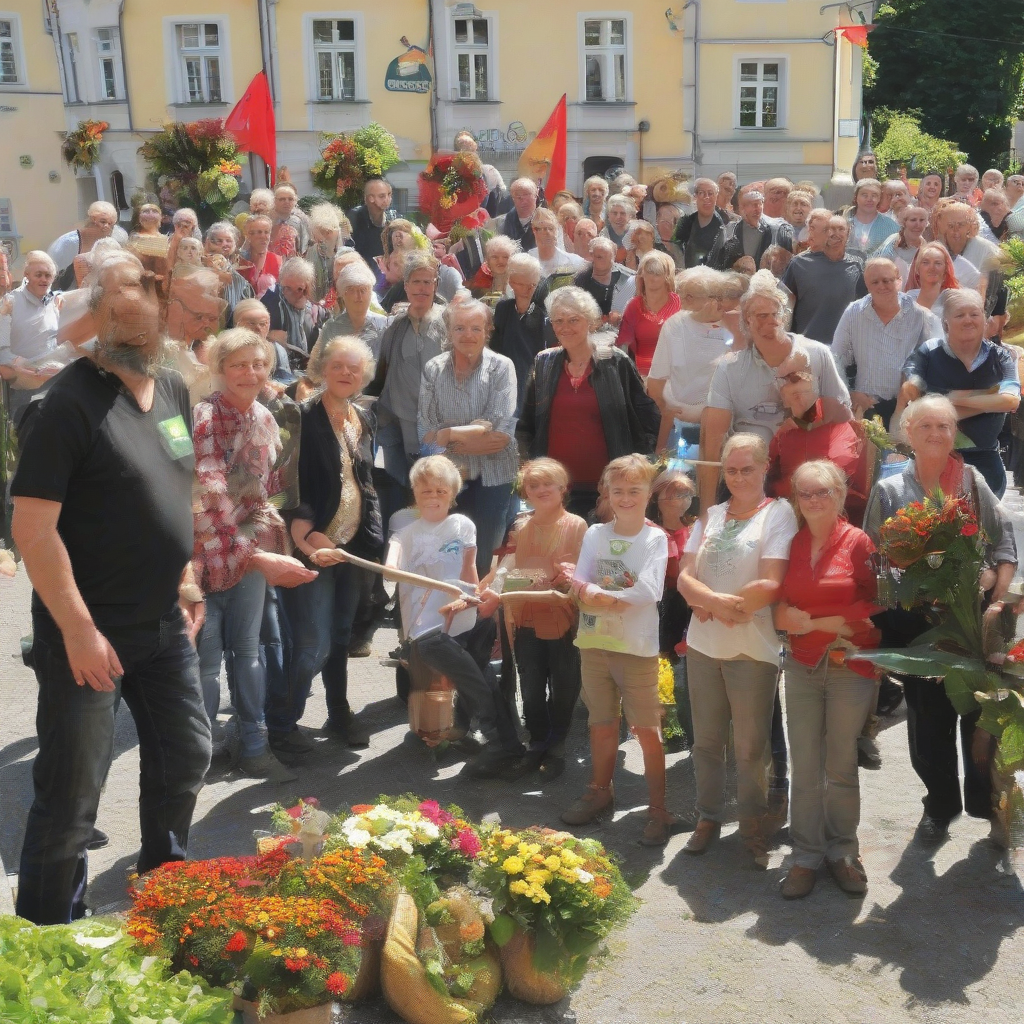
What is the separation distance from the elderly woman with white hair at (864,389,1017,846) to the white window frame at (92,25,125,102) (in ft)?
95.3

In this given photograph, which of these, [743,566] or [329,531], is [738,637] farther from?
[329,531]

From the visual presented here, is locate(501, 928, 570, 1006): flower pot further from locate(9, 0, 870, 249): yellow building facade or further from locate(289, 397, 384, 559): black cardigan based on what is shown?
locate(9, 0, 870, 249): yellow building facade

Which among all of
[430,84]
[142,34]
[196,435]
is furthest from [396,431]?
[142,34]

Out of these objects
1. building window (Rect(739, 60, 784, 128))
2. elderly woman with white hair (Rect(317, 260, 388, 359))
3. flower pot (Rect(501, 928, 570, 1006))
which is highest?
building window (Rect(739, 60, 784, 128))

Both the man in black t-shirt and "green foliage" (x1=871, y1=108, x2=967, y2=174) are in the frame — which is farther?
"green foliage" (x1=871, y1=108, x2=967, y2=174)

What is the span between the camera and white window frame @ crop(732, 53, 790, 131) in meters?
29.2

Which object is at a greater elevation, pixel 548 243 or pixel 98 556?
pixel 548 243

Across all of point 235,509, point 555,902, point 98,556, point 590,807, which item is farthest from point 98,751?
point 590,807

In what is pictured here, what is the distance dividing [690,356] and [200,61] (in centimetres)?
2591

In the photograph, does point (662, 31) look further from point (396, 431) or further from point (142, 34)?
point (396, 431)

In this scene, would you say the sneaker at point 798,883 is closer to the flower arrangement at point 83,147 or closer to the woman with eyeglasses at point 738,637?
the woman with eyeglasses at point 738,637

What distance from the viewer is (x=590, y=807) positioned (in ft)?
17.8

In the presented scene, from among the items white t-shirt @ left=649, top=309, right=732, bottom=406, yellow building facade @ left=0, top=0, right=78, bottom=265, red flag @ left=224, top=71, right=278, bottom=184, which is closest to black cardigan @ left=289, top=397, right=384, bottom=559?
white t-shirt @ left=649, top=309, right=732, bottom=406

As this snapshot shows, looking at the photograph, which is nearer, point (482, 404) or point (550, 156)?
point (482, 404)
